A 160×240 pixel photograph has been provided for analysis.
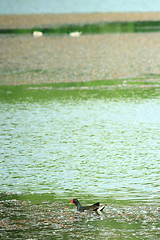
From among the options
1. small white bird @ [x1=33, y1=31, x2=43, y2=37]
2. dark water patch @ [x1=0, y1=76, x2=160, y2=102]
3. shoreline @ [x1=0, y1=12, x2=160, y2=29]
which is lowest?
shoreline @ [x1=0, y1=12, x2=160, y2=29]

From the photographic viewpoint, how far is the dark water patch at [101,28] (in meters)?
43.5

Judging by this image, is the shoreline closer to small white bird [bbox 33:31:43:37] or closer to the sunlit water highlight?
small white bird [bbox 33:31:43:37]

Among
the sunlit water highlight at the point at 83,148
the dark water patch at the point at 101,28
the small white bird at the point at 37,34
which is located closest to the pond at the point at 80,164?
the sunlit water highlight at the point at 83,148

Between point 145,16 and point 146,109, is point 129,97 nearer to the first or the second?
point 146,109

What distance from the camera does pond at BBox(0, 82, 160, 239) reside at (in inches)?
322

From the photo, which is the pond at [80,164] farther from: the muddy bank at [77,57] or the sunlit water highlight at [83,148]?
the muddy bank at [77,57]

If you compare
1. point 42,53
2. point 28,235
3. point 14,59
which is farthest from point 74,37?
point 28,235

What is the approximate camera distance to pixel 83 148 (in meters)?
13.0

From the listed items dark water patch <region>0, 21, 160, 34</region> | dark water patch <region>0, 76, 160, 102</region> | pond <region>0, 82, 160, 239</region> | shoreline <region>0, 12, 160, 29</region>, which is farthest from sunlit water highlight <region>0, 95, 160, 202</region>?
shoreline <region>0, 12, 160, 29</region>

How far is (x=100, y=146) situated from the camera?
13.2m

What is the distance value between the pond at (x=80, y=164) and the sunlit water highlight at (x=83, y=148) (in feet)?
0.06

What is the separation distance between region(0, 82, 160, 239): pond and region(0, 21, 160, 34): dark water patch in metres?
23.4

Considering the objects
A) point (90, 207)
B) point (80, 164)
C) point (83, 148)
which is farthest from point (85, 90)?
point (90, 207)

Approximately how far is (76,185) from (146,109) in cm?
795
